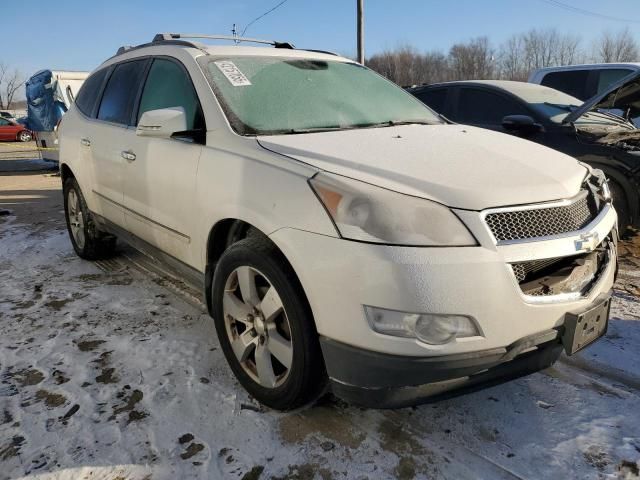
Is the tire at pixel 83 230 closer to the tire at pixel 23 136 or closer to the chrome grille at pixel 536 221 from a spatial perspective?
the chrome grille at pixel 536 221

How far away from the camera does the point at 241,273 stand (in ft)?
7.99

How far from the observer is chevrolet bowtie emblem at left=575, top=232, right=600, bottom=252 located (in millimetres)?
2088

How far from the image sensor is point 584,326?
82.7 inches

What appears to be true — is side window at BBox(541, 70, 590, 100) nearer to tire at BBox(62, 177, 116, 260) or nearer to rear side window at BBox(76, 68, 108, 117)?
rear side window at BBox(76, 68, 108, 117)

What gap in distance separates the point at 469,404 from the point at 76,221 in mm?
4014

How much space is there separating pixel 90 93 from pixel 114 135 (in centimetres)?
114

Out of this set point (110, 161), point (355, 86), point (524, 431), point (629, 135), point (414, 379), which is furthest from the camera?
point (629, 135)

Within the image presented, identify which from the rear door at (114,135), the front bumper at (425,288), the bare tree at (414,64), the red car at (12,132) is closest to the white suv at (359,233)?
the front bumper at (425,288)

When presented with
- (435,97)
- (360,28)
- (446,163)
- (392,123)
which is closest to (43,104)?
(360,28)

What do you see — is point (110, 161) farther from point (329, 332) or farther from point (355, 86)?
point (329, 332)

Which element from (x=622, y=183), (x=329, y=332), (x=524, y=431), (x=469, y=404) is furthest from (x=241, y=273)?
(x=622, y=183)

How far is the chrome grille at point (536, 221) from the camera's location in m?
1.94

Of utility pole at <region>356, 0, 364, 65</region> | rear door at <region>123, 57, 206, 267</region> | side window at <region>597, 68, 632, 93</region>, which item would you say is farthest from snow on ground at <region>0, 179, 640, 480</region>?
utility pole at <region>356, 0, 364, 65</region>

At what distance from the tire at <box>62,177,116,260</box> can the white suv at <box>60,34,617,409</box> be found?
1.63 metres
